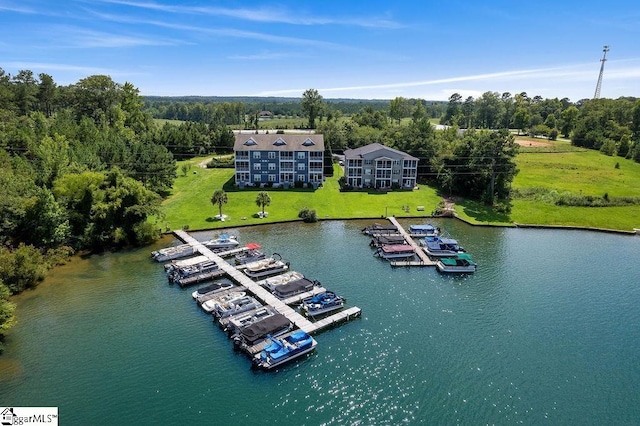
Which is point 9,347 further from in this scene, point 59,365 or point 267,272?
point 267,272

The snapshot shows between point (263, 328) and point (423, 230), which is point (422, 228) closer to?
point (423, 230)

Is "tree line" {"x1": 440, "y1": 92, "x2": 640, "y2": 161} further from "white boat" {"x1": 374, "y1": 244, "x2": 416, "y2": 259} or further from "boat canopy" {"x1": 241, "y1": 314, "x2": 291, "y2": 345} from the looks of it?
"boat canopy" {"x1": 241, "y1": 314, "x2": 291, "y2": 345}

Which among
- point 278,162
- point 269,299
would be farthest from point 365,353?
point 278,162

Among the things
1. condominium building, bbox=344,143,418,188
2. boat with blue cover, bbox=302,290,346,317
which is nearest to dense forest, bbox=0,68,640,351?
condominium building, bbox=344,143,418,188

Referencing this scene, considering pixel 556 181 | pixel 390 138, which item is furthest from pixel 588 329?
pixel 390 138

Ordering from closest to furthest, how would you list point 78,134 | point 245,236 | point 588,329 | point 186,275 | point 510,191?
1. point 588,329
2. point 186,275
3. point 245,236
4. point 510,191
5. point 78,134
